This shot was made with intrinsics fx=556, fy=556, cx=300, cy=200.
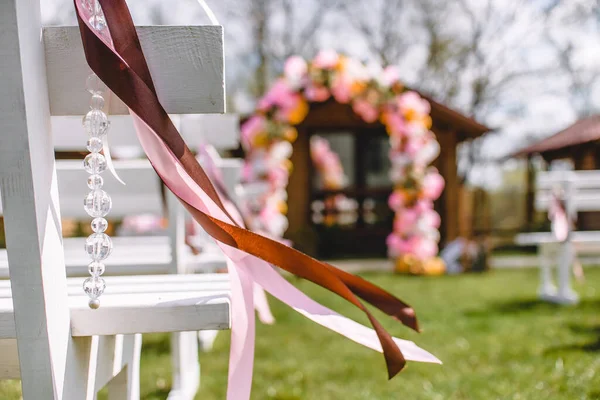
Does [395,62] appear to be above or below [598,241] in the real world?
above

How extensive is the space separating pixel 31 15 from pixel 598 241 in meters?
5.17

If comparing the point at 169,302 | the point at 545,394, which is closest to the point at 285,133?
the point at 545,394

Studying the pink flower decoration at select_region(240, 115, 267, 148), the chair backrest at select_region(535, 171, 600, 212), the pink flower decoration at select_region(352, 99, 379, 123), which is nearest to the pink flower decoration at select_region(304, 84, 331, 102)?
the pink flower decoration at select_region(352, 99, 379, 123)

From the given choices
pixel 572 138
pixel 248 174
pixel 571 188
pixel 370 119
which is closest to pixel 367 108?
pixel 370 119

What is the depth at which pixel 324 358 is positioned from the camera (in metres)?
3.19

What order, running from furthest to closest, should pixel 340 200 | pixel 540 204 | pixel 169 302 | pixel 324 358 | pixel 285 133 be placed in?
1. pixel 340 200
2. pixel 285 133
3. pixel 540 204
4. pixel 324 358
5. pixel 169 302

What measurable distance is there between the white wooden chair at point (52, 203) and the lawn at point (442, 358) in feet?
5.25

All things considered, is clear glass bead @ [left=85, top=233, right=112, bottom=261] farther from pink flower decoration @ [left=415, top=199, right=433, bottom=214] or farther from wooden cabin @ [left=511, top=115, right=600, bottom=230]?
wooden cabin @ [left=511, top=115, right=600, bottom=230]

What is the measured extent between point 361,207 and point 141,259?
8.77 metres

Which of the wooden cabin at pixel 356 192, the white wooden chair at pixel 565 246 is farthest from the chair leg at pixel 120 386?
the wooden cabin at pixel 356 192

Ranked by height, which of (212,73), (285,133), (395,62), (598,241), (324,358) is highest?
(395,62)

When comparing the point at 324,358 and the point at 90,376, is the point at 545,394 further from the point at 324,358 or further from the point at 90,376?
the point at 90,376

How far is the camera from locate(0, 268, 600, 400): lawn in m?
2.52

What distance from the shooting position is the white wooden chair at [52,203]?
0.85 metres
